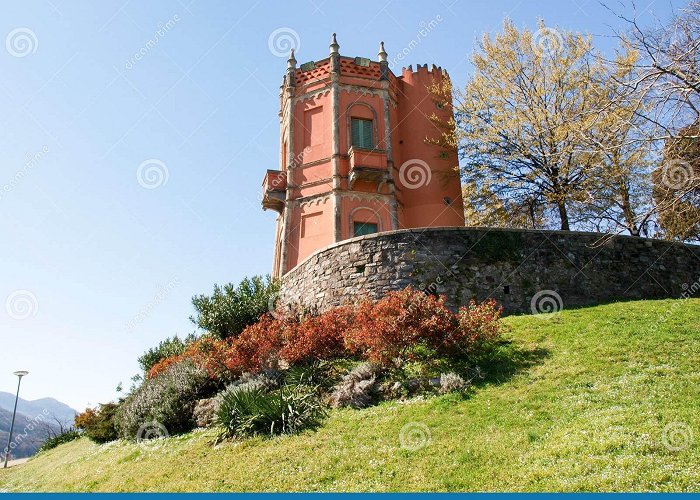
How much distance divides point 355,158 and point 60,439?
632 inches

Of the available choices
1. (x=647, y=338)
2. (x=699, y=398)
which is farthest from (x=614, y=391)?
(x=647, y=338)

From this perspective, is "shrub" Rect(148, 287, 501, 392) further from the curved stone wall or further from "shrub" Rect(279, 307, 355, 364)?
the curved stone wall

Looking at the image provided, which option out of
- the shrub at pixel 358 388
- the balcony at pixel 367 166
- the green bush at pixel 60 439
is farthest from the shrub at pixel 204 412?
the balcony at pixel 367 166

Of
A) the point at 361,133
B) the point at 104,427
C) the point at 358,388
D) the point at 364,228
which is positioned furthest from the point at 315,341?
the point at 361,133

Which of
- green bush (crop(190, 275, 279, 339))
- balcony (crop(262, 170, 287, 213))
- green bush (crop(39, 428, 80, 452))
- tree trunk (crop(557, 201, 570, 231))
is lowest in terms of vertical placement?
green bush (crop(39, 428, 80, 452))

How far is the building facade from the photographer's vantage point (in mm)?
22359

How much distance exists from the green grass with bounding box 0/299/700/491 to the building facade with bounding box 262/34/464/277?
37.1 ft

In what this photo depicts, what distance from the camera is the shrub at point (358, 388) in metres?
10.6

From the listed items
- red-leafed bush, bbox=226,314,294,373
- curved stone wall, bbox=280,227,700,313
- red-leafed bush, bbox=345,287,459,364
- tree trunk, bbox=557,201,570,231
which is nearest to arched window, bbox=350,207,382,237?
curved stone wall, bbox=280,227,700,313

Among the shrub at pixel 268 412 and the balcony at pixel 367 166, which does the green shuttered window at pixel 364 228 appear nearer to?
the balcony at pixel 367 166

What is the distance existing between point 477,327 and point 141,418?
7947 mm

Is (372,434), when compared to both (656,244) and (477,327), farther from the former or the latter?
(656,244)

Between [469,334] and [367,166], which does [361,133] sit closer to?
[367,166]

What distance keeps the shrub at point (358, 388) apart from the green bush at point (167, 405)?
11.7 feet
